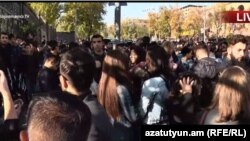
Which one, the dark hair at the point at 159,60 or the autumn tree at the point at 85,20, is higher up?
the autumn tree at the point at 85,20

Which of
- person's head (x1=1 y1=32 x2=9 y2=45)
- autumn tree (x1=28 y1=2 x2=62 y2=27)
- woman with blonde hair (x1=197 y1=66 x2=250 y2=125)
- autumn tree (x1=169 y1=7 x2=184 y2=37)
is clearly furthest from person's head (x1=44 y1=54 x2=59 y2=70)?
autumn tree (x1=169 y1=7 x2=184 y2=37)

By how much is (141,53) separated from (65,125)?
3.96 m

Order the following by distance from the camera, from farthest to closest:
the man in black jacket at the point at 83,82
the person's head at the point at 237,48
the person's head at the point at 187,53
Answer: the person's head at the point at 187,53, the person's head at the point at 237,48, the man in black jacket at the point at 83,82

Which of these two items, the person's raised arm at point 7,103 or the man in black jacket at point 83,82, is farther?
the man in black jacket at point 83,82

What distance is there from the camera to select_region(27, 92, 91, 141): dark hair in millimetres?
1322

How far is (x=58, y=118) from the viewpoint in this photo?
135 centimetres

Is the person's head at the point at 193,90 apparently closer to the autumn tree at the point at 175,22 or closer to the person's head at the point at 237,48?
the person's head at the point at 237,48

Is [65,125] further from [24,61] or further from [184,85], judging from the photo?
Answer: [24,61]

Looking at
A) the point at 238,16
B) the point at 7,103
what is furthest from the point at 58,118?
the point at 238,16

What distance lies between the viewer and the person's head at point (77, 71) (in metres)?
2.21

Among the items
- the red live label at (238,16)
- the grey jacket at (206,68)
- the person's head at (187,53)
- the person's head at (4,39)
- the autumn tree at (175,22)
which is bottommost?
the grey jacket at (206,68)

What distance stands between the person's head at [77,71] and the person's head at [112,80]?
3.38 ft

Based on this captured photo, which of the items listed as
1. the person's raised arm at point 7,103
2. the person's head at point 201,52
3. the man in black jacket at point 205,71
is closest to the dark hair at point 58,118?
the person's raised arm at point 7,103

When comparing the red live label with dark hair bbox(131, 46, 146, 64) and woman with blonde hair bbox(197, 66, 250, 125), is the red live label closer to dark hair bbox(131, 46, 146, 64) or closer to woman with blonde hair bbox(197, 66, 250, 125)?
dark hair bbox(131, 46, 146, 64)
